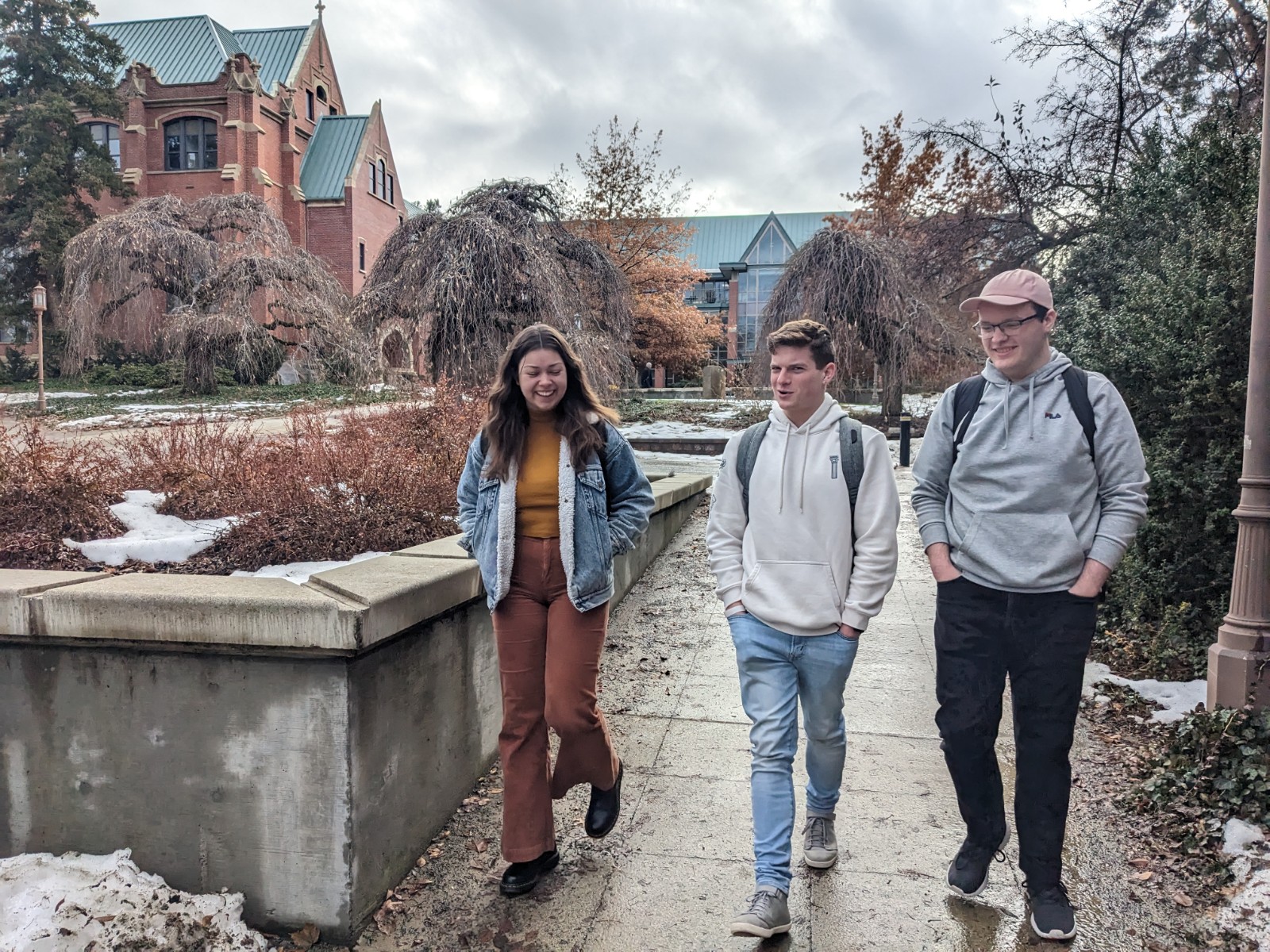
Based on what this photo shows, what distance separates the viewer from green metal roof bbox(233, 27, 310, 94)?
4397 cm

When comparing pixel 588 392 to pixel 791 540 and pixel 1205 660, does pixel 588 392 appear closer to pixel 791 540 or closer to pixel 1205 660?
pixel 791 540

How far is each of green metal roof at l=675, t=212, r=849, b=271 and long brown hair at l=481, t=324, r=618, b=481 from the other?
6915cm

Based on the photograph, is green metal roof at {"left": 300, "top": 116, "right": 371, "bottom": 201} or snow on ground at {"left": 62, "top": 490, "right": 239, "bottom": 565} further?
green metal roof at {"left": 300, "top": 116, "right": 371, "bottom": 201}

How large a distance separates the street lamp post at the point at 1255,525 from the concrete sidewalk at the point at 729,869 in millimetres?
1015

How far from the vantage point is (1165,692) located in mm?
4828

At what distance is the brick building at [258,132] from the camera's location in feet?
127

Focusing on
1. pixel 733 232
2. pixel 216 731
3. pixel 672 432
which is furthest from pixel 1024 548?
pixel 733 232

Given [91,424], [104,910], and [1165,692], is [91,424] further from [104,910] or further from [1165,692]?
[1165,692]

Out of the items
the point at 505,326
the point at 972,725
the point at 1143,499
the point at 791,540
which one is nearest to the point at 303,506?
the point at 791,540

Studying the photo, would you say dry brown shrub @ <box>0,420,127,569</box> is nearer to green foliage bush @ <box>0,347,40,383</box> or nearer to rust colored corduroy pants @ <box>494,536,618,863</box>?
rust colored corduroy pants @ <box>494,536,618,863</box>

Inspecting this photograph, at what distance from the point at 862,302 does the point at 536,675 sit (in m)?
20.3

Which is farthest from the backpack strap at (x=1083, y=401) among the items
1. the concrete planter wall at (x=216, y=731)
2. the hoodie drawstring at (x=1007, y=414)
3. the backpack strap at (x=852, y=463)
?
the concrete planter wall at (x=216, y=731)

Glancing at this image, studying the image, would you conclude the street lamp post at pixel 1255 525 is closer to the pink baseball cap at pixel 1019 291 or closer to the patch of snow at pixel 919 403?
the pink baseball cap at pixel 1019 291

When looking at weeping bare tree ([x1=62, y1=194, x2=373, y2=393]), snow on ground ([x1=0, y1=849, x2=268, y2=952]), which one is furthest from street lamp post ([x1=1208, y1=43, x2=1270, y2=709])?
weeping bare tree ([x1=62, y1=194, x2=373, y2=393])
